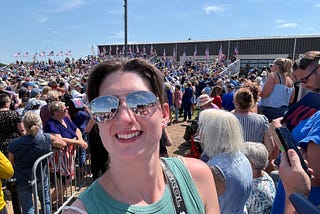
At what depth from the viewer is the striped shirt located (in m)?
4.05

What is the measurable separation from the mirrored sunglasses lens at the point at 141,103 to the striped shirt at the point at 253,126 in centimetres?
309

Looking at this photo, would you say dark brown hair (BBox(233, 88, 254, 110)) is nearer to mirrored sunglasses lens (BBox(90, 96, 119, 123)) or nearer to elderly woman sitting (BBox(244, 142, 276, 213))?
elderly woman sitting (BBox(244, 142, 276, 213))

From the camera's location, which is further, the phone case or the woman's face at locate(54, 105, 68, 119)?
the woman's face at locate(54, 105, 68, 119)

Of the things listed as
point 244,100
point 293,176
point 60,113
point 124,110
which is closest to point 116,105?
point 124,110

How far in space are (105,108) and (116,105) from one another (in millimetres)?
48

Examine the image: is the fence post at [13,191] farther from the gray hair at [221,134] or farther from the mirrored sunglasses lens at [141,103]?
the mirrored sunglasses lens at [141,103]

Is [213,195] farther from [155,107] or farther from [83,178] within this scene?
[83,178]

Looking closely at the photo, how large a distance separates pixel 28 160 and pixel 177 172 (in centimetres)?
324

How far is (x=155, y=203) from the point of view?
1211mm

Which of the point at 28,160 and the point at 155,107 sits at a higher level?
the point at 155,107

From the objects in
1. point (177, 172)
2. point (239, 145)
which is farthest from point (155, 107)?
point (239, 145)

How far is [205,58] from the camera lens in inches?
1547

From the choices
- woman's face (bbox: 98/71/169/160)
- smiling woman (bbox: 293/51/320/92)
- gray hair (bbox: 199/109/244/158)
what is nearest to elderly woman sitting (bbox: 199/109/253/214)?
gray hair (bbox: 199/109/244/158)

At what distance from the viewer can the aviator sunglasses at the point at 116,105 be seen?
118 cm
